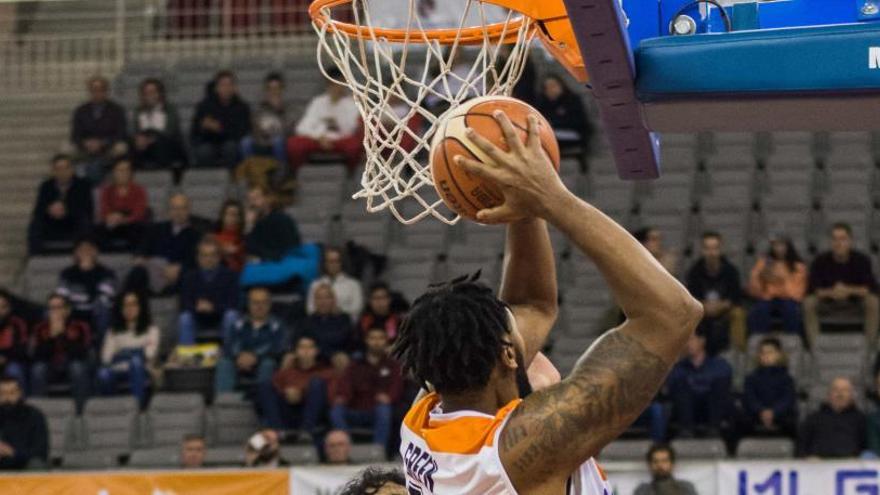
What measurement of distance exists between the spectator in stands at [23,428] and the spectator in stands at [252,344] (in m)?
1.26

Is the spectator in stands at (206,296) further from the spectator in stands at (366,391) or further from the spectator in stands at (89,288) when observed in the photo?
the spectator in stands at (366,391)

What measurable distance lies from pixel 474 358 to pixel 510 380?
11 centimetres

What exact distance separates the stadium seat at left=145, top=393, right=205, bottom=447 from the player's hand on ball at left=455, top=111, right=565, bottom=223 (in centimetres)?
891

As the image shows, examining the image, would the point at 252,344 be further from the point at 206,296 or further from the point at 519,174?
the point at 519,174

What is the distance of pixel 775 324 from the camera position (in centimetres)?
1163

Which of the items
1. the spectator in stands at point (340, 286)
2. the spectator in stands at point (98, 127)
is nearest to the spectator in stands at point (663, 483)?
the spectator in stands at point (340, 286)

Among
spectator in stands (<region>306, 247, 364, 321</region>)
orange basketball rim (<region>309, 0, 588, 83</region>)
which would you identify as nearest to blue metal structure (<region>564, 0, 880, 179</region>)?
orange basketball rim (<region>309, 0, 588, 83</region>)

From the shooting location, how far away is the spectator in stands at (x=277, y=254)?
12.3 metres

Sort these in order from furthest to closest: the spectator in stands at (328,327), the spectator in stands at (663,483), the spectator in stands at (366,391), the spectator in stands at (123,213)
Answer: the spectator in stands at (123,213)
the spectator in stands at (328,327)
the spectator in stands at (366,391)
the spectator in stands at (663,483)

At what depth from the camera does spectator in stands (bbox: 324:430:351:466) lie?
34.0ft

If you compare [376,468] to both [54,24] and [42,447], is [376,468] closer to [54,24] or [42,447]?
[42,447]

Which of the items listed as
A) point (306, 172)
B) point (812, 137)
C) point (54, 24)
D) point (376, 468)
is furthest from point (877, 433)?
point (54, 24)

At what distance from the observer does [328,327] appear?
1159 cm

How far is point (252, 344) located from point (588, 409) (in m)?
8.92
